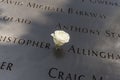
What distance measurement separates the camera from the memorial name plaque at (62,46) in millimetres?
2793

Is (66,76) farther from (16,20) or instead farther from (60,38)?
(16,20)

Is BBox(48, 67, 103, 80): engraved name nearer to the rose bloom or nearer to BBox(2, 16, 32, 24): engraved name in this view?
the rose bloom

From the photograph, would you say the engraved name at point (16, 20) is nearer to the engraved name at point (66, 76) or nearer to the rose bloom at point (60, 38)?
the rose bloom at point (60, 38)

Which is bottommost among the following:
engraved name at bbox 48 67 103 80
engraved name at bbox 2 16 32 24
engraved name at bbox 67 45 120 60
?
engraved name at bbox 48 67 103 80

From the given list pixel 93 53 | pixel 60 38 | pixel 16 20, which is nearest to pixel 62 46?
pixel 60 38

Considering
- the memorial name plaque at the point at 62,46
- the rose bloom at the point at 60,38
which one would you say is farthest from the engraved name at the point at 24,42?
the rose bloom at the point at 60,38

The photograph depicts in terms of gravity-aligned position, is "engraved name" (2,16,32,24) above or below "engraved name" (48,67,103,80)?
above

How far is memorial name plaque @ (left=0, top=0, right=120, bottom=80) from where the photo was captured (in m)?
2.79

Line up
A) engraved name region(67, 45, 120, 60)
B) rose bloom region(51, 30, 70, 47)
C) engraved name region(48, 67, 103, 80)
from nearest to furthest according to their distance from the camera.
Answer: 1. engraved name region(48, 67, 103, 80)
2. rose bloom region(51, 30, 70, 47)
3. engraved name region(67, 45, 120, 60)

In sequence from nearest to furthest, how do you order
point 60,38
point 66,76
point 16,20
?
point 66,76 → point 60,38 → point 16,20

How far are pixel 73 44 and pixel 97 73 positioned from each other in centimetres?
49

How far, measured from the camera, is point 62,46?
3061mm

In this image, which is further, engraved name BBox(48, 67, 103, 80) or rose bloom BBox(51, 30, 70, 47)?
rose bloom BBox(51, 30, 70, 47)

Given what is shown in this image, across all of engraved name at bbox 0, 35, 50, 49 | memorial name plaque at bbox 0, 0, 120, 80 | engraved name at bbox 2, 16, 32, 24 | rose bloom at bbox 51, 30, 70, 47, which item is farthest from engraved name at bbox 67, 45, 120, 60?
engraved name at bbox 2, 16, 32, 24
